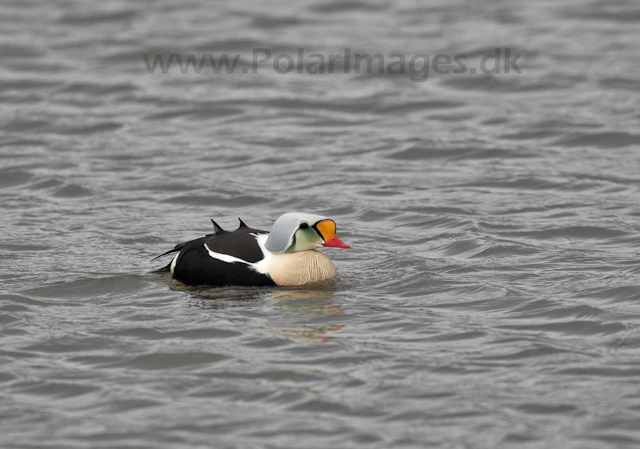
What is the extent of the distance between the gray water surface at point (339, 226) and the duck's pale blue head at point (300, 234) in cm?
32

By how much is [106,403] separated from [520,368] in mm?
2241

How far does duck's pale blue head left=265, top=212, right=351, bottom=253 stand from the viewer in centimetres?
848

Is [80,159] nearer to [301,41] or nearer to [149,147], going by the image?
[149,147]

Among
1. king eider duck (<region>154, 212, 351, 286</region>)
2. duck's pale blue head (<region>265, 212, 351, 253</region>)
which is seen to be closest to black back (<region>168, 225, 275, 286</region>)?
king eider duck (<region>154, 212, 351, 286</region>)

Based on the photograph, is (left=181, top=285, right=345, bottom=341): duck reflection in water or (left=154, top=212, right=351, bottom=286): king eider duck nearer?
(left=181, top=285, right=345, bottom=341): duck reflection in water

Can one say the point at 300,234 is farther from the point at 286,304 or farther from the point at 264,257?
the point at 286,304

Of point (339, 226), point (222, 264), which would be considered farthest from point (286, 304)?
point (339, 226)

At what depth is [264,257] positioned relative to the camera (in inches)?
333

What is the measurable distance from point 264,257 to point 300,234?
29cm

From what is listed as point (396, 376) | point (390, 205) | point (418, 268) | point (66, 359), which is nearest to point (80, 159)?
point (390, 205)

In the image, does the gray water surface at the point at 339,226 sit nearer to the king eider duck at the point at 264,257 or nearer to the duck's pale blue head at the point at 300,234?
the king eider duck at the point at 264,257

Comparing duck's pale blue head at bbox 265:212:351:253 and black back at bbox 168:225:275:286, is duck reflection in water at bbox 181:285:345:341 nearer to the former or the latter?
black back at bbox 168:225:275:286

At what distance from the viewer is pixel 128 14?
20.4m

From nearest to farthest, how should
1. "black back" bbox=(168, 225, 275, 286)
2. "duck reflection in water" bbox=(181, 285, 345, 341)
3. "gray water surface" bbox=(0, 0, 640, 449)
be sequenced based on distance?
"gray water surface" bbox=(0, 0, 640, 449) → "duck reflection in water" bbox=(181, 285, 345, 341) → "black back" bbox=(168, 225, 275, 286)
